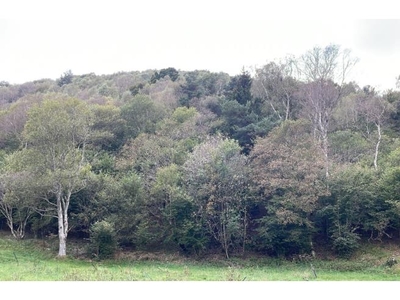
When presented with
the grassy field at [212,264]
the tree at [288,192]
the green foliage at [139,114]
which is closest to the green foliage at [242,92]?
the green foliage at [139,114]

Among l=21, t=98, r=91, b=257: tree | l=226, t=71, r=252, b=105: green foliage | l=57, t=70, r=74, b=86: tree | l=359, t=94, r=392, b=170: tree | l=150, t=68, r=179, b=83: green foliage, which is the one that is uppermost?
l=57, t=70, r=74, b=86: tree

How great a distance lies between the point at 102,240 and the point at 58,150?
6.37 m

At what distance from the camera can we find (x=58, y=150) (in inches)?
968

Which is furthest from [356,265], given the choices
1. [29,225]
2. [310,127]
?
[29,225]

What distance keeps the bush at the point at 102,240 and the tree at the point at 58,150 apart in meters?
1.84

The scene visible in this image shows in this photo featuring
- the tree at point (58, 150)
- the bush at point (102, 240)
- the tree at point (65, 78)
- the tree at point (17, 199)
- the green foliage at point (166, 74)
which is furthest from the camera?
the tree at point (65, 78)

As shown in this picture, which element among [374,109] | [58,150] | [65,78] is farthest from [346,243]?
[65,78]

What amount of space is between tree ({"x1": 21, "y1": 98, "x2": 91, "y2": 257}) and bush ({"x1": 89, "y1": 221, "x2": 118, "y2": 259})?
184 centimetres

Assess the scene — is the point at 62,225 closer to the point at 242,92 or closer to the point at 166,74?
the point at 242,92

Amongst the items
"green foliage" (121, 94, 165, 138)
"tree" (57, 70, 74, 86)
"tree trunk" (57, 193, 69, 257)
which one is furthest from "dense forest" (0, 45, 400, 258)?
"tree" (57, 70, 74, 86)

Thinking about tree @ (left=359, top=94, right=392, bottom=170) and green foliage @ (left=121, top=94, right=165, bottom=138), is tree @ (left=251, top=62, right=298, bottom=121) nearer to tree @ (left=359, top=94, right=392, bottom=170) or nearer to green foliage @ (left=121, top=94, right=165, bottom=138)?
tree @ (left=359, top=94, right=392, bottom=170)

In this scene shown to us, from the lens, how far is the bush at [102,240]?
23.8 m

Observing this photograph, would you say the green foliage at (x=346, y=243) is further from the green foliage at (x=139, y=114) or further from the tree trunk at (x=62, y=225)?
the green foliage at (x=139, y=114)

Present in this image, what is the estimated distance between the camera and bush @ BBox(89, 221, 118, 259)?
78.0 feet
